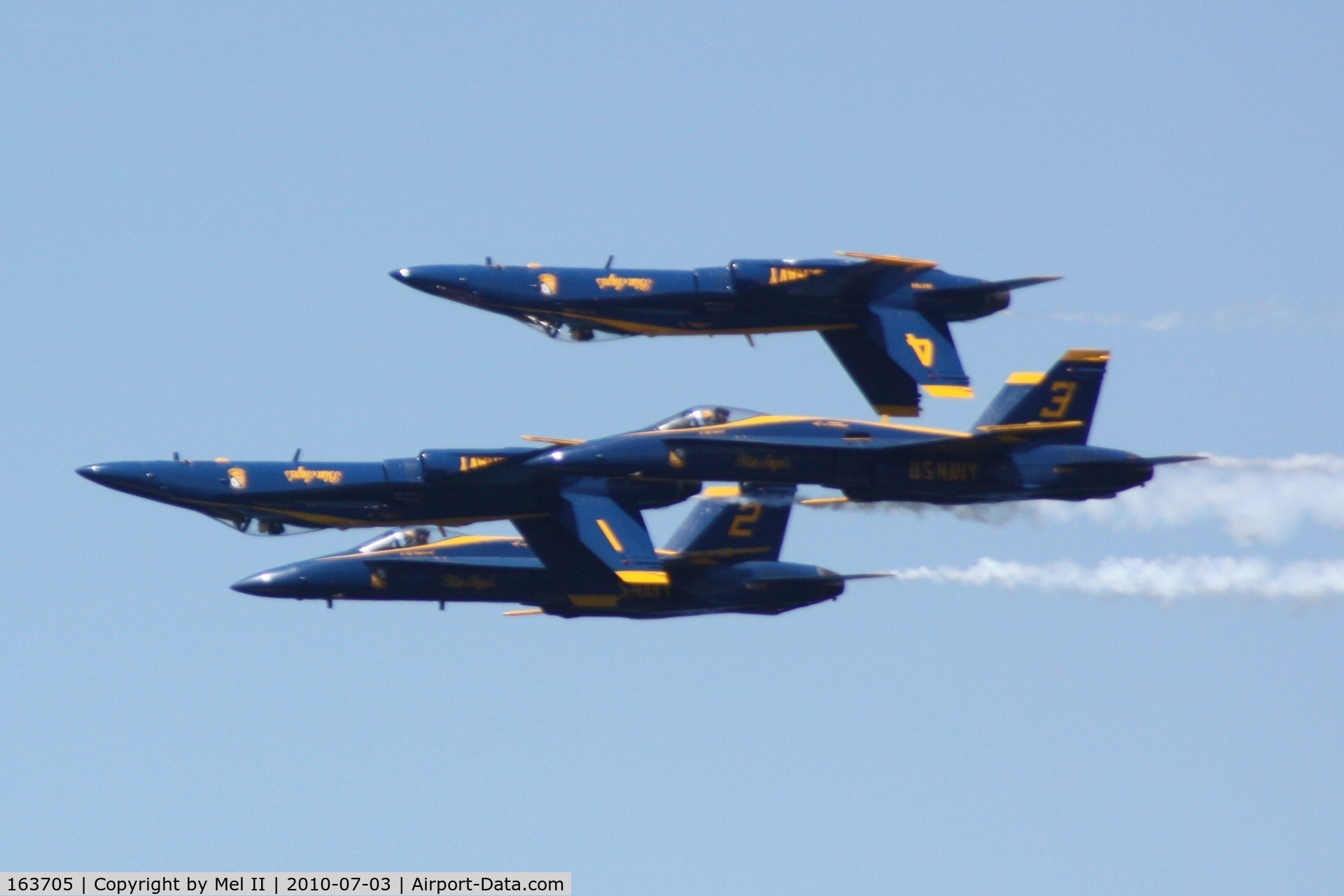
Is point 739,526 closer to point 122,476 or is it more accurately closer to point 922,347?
point 922,347

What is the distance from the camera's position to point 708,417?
5909cm

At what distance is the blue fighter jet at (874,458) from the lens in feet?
188

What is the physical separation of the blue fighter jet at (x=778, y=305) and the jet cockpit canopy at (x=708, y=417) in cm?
189

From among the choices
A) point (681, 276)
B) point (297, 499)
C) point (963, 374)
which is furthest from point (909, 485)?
point (297, 499)

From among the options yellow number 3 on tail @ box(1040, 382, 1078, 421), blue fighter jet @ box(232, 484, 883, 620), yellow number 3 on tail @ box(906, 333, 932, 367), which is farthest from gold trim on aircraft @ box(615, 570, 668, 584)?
yellow number 3 on tail @ box(1040, 382, 1078, 421)

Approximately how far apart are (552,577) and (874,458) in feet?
35.0

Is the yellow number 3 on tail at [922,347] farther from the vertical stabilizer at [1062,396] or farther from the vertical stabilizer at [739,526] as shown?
the vertical stabilizer at [739,526]

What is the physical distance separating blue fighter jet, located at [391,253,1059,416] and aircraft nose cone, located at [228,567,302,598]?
10053 millimetres

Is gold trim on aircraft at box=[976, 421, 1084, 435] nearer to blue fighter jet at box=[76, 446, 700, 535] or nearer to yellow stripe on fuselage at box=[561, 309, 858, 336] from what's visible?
yellow stripe on fuselage at box=[561, 309, 858, 336]

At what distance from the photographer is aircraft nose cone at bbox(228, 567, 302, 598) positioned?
65.5 metres

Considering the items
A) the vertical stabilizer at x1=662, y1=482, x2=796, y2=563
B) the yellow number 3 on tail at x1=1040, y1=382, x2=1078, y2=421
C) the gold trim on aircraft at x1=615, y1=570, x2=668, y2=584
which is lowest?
the gold trim on aircraft at x1=615, y1=570, x2=668, y2=584

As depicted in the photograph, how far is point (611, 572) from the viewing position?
6294 cm

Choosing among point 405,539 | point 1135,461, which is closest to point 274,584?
point 405,539

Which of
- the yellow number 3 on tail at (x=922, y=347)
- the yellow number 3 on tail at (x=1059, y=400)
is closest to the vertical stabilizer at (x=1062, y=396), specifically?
the yellow number 3 on tail at (x=1059, y=400)
